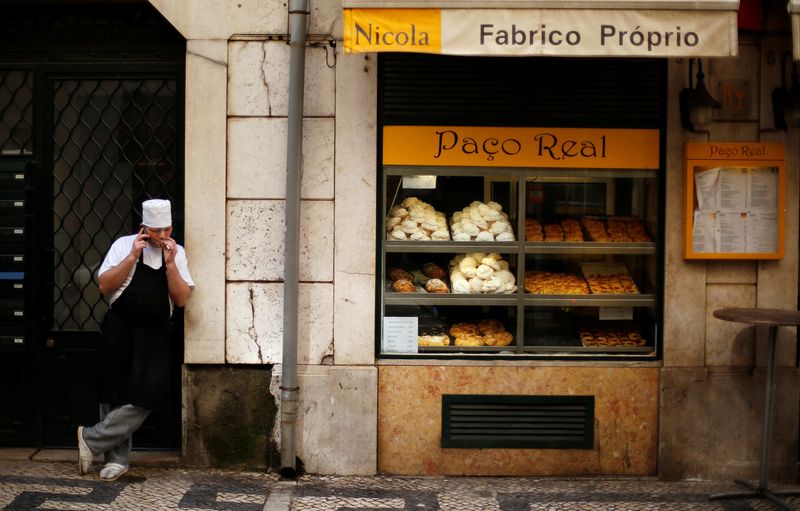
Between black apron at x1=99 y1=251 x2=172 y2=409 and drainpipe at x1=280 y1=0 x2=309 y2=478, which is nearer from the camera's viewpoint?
black apron at x1=99 y1=251 x2=172 y2=409

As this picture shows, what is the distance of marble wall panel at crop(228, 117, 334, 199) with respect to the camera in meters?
6.50

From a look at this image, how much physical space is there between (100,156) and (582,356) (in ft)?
12.9

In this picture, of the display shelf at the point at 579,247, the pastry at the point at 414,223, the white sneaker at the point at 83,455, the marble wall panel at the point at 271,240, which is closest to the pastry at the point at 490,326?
the display shelf at the point at 579,247

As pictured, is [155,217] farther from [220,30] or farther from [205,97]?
[220,30]

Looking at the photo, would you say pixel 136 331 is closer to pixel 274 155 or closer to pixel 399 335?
pixel 274 155

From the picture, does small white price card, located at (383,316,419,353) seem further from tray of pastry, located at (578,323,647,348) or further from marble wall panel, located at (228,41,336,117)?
marble wall panel, located at (228,41,336,117)

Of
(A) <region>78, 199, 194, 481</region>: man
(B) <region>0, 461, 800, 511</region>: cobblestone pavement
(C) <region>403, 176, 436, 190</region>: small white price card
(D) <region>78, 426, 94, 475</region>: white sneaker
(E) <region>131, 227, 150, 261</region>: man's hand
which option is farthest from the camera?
(C) <region>403, 176, 436, 190</region>: small white price card

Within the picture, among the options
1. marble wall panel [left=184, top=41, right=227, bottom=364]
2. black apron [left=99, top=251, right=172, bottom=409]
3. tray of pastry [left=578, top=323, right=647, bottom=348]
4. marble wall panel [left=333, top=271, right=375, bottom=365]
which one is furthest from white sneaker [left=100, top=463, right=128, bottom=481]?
tray of pastry [left=578, top=323, right=647, bottom=348]

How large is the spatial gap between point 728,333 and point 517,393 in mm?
1583

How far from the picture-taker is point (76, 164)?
692 cm

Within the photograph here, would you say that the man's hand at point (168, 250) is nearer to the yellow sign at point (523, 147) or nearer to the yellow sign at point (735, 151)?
the yellow sign at point (523, 147)

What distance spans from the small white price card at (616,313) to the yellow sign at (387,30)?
2374 millimetres

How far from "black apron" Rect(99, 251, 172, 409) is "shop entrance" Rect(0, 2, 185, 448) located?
595 mm

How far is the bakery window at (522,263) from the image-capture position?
21.9 ft
